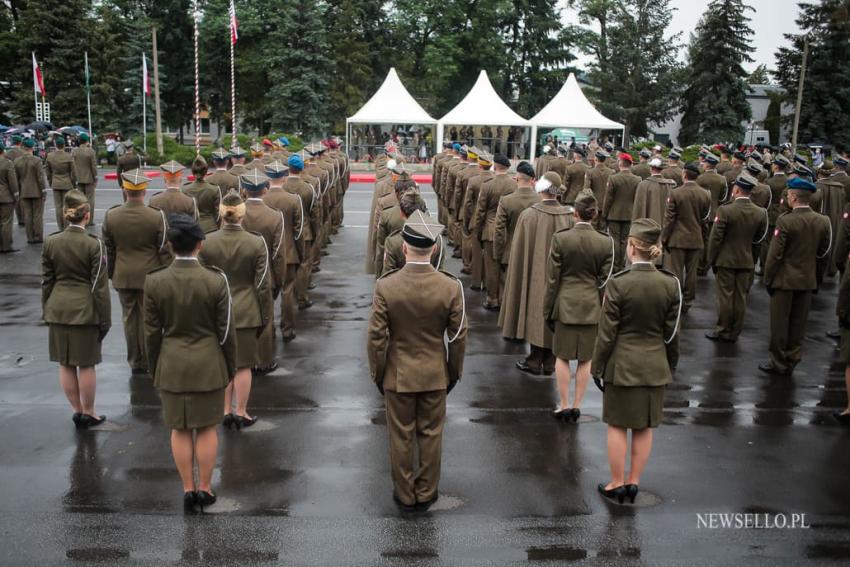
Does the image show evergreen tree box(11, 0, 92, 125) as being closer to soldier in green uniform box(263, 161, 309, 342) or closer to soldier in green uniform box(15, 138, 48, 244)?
soldier in green uniform box(15, 138, 48, 244)

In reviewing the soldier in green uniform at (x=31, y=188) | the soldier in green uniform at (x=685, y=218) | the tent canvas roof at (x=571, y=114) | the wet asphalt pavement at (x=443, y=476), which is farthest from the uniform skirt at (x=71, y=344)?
the tent canvas roof at (x=571, y=114)

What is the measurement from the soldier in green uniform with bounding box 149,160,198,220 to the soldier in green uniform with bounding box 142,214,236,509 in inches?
174

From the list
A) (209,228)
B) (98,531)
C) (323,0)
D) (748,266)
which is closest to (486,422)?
(98,531)

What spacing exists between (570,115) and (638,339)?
26297 millimetres

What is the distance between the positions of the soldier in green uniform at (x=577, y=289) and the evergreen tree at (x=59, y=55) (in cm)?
4064

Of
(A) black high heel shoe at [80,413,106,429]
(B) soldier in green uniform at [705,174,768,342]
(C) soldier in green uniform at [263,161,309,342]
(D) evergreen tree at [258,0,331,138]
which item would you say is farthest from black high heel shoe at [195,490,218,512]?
(D) evergreen tree at [258,0,331,138]

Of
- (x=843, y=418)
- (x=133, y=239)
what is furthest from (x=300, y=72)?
(x=843, y=418)

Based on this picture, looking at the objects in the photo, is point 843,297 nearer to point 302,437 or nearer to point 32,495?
point 302,437

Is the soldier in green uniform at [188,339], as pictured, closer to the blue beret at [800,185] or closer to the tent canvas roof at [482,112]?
the blue beret at [800,185]

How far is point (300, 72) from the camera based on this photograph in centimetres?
4106

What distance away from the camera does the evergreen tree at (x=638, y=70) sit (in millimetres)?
48094

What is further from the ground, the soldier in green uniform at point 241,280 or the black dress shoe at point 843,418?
the soldier in green uniform at point 241,280

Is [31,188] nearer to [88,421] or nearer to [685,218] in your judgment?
[88,421]

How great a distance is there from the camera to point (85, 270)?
6508 millimetres
